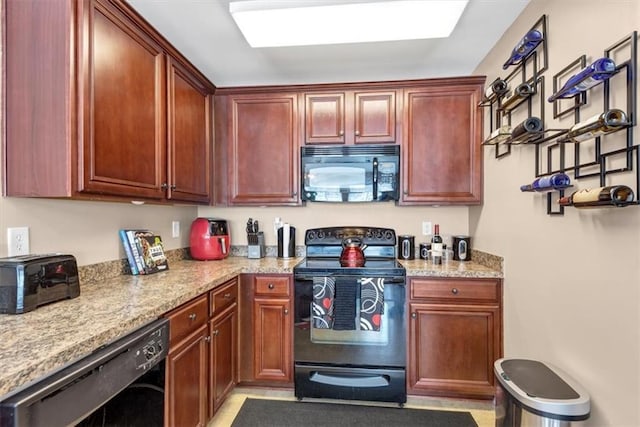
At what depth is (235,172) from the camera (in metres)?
2.68

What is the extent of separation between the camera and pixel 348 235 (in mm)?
2787

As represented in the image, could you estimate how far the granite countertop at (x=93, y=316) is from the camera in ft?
2.80

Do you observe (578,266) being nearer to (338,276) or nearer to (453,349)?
(453,349)

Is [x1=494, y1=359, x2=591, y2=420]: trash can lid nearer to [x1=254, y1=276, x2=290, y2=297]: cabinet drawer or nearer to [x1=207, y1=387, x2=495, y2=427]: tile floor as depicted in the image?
[x1=207, y1=387, x2=495, y2=427]: tile floor

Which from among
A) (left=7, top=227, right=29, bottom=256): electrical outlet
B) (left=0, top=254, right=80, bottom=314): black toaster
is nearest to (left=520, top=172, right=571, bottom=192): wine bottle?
(left=0, top=254, right=80, bottom=314): black toaster

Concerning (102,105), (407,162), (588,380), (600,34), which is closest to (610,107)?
(600,34)

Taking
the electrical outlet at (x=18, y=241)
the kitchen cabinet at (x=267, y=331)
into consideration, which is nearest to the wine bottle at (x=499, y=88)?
the kitchen cabinet at (x=267, y=331)

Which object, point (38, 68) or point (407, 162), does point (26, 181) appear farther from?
point (407, 162)

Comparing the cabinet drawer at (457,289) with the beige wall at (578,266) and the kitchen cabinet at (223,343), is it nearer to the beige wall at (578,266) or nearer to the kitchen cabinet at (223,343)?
the beige wall at (578,266)

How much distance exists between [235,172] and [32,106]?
144 centimetres

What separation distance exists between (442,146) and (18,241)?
8.21ft

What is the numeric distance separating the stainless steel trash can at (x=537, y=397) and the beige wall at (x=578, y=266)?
84 millimetres

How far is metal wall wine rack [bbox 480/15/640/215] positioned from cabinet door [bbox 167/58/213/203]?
196cm

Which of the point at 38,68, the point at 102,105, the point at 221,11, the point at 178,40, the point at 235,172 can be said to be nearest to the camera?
the point at 38,68
